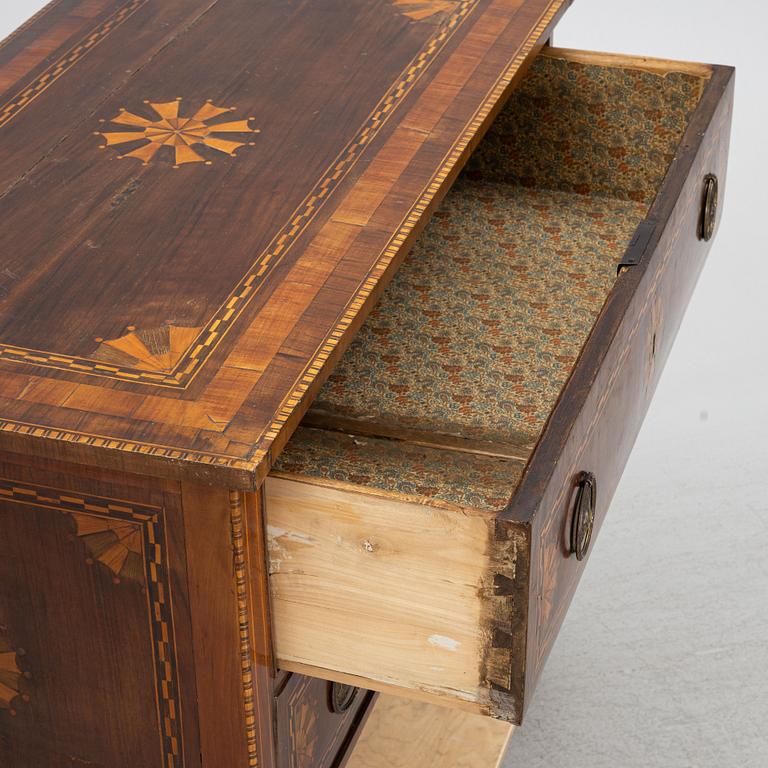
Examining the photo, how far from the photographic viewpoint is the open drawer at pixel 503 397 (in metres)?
1.29

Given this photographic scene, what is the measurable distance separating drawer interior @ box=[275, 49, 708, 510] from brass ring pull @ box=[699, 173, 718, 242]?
9cm

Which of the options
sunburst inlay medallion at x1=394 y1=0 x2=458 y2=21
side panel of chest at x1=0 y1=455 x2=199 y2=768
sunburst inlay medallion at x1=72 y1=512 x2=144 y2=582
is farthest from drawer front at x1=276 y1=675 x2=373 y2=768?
sunburst inlay medallion at x1=394 y1=0 x2=458 y2=21

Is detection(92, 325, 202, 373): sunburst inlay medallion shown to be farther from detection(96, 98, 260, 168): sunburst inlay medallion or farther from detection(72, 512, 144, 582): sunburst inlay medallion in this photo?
detection(96, 98, 260, 168): sunburst inlay medallion

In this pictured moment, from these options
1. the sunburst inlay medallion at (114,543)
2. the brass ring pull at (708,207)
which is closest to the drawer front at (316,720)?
the sunburst inlay medallion at (114,543)

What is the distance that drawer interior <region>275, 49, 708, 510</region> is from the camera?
1.50 meters

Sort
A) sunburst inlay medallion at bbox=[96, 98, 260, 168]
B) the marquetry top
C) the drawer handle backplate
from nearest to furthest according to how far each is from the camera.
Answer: the marquetry top → the drawer handle backplate → sunburst inlay medallion at bbox=[96, 98, 260, 168]

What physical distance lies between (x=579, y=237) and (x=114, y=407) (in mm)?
856

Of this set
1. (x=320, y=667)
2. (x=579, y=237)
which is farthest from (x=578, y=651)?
(x=320, y=667)

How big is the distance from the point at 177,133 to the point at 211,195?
0.16 m

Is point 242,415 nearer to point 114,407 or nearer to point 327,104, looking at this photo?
point 114,407

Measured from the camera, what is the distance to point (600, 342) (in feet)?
4.68

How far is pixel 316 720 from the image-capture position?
1609mm

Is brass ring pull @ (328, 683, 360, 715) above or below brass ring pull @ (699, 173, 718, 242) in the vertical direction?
below

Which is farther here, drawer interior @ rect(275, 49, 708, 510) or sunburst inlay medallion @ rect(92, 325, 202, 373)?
drawer interior @ rect(275, 49, 708, 510)
